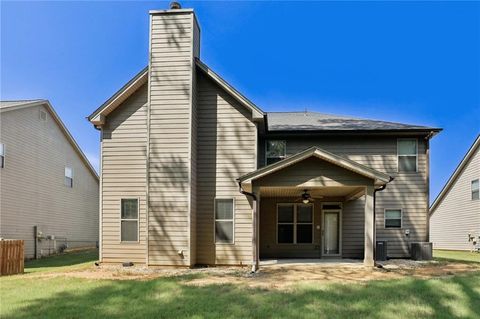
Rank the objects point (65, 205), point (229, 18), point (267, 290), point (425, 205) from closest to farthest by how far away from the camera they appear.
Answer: point (267, 290) → point (425, 205) → point (229, 18) → point (65, 205)

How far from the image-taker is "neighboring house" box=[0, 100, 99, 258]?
15.6 metres

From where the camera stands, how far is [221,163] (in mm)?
12820

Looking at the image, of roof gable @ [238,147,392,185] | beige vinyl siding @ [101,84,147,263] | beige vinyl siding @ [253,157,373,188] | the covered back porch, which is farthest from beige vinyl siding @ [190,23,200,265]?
the covered back porch

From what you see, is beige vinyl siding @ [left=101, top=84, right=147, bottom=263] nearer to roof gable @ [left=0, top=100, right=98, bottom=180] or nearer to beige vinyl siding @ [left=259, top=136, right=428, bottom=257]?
beige vinyl siding @ [left=259, top=136, right=428, bottom=257]

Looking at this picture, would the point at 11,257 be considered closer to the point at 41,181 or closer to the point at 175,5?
the point at 41,181

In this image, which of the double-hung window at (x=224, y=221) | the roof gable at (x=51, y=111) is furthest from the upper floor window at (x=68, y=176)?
the double-hung window at (x=224, y=221)

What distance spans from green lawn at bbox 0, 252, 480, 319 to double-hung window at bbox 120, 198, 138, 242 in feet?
12.1

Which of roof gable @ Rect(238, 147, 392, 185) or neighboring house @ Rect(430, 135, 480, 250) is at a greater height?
roof gable @ Rect(238, 147, 392, 185)

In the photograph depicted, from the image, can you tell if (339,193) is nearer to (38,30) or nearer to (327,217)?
(327,217)

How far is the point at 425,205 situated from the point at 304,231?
491 cm

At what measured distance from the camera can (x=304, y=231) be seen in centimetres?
1473

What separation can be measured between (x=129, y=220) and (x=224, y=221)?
133 inches

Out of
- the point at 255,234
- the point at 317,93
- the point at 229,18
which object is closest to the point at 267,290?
the point at 255,234

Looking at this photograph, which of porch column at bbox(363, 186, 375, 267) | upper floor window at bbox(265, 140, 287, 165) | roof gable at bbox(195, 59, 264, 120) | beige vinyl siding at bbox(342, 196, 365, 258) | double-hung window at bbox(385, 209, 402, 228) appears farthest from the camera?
upper floor window at bbox(265, 140, 287, 165)
